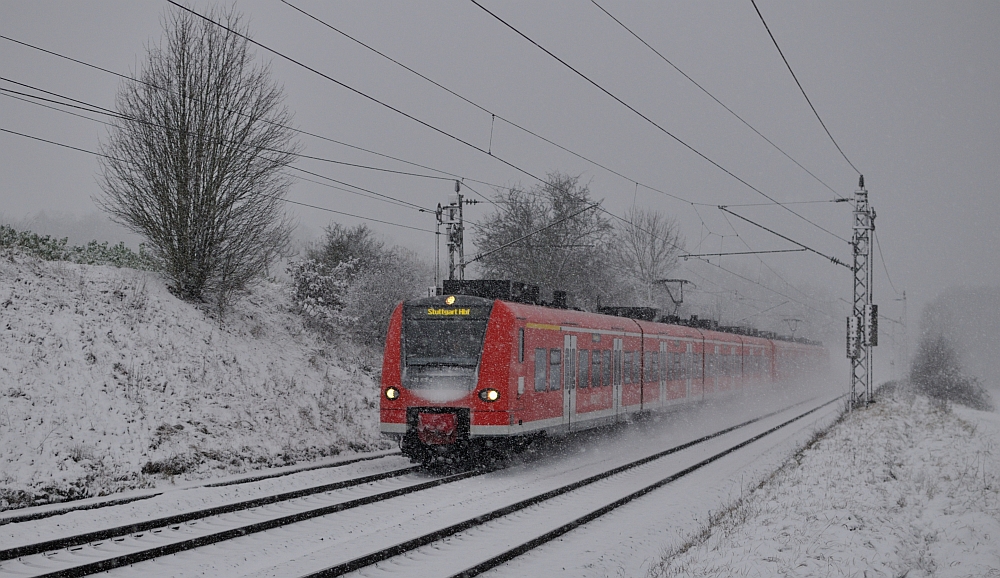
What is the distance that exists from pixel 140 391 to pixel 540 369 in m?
6.88

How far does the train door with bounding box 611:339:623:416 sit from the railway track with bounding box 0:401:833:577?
15.4 ft

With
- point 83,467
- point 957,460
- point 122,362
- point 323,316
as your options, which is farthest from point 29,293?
point 957,460

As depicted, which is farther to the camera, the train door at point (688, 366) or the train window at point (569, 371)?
the train door at point (688, 366)

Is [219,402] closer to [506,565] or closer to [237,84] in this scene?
[237,84]

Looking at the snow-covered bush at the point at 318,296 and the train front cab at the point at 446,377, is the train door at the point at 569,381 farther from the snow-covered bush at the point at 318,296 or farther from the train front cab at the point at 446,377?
the snow-covered bush at the point at 318,296

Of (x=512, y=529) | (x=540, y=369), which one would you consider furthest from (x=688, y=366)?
(x=512, y=529)

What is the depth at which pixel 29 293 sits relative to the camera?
595 inches

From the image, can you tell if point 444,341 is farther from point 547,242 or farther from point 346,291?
point 547,242

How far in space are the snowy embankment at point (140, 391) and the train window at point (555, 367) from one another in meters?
4.66

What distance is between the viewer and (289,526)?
30.5 feet

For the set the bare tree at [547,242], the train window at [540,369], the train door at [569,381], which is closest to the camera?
the train window at [540,369]

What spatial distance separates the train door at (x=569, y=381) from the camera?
15570mm

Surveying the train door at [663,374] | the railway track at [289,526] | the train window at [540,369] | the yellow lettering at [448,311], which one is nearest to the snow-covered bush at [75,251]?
the yellow lettering at [448,311]

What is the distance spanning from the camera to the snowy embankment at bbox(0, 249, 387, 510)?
38.6 ft
